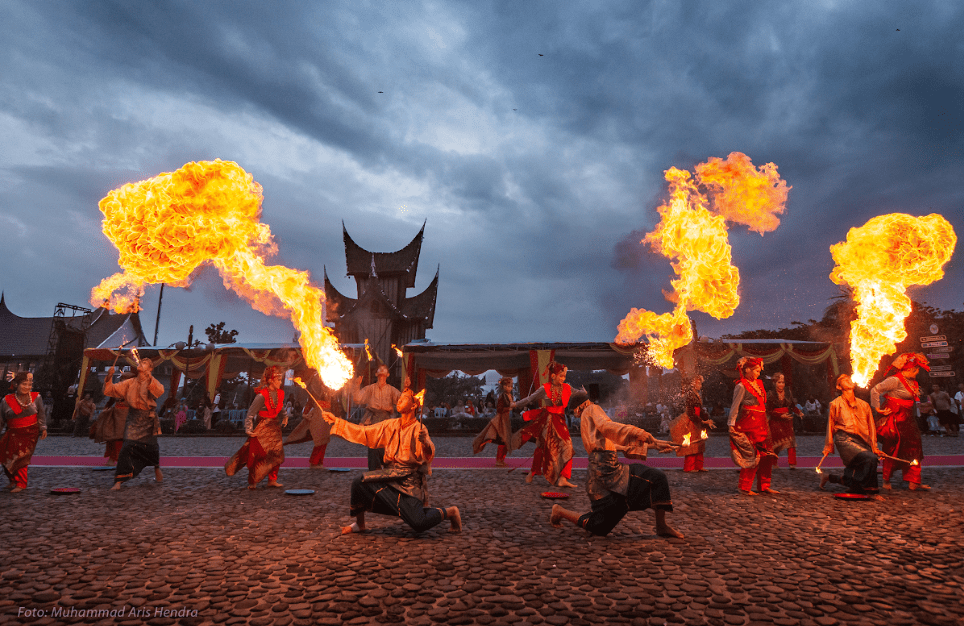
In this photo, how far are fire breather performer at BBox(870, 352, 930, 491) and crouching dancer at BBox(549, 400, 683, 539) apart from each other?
4853mm

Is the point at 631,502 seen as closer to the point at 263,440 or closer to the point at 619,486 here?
the point at 619,486

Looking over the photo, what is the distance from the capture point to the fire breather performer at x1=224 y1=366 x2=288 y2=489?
24.8ft

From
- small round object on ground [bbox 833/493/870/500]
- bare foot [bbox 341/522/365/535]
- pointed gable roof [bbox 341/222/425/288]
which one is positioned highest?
pointed gable roof [bbox 341/222/425/288]

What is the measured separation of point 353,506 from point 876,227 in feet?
33.4

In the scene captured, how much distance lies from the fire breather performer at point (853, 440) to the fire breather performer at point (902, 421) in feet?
2.70

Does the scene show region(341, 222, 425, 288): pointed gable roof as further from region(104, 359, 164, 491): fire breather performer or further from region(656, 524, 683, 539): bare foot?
region(656, 524, 683, 539): bare foot

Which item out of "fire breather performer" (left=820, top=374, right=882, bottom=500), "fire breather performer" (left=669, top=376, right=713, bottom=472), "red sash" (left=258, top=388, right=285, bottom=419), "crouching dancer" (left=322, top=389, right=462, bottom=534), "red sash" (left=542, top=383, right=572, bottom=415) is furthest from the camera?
"fire breather performer" (left=669, top=376, right=713, bottom=472)

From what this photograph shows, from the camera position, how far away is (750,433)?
7031 mm

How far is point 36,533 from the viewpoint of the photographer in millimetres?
4738

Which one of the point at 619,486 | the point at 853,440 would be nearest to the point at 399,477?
the point at 619,486

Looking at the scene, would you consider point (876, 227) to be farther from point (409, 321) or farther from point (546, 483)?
point (409, 321)

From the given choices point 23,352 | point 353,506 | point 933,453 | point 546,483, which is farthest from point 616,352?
point 23,352

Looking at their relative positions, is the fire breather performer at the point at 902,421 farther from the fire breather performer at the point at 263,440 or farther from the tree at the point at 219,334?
the tree at the point at 219,334

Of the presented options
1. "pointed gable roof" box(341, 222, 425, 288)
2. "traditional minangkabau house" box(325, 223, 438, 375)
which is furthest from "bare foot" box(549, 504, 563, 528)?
"pointed gable roof" box(341, 222, 425, 288)
